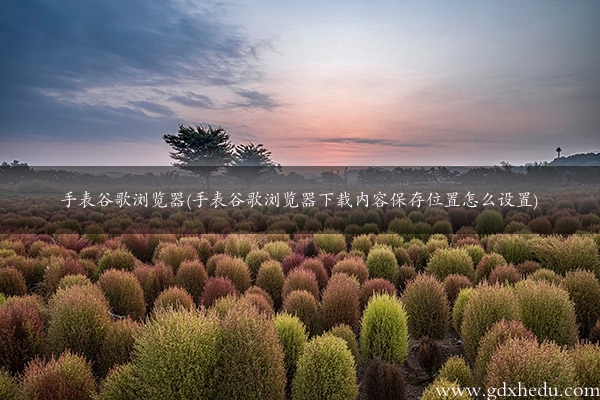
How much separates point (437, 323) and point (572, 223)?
37.3ft

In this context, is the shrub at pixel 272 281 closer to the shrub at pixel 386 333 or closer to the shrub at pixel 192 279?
the shrub at pixel 192 279

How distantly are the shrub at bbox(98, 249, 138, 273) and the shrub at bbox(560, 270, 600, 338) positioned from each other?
7924 millimetres

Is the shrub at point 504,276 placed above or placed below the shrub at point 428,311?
above

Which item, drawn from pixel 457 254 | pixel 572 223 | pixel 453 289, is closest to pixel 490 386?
pixel 453 289

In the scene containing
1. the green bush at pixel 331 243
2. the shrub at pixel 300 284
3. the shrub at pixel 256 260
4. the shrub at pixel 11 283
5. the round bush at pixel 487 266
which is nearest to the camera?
the shrub at pixel 300 284

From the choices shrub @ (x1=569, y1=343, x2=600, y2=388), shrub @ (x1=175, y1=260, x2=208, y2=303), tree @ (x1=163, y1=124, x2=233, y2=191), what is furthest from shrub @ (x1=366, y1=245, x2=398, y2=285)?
tree @ (x1=163, y1=124, x2=233, y2=191)

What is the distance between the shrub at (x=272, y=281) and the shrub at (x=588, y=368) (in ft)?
14.3

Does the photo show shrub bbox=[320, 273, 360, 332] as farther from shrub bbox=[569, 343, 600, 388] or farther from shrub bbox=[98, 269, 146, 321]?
shrub bbox=[98, 269, 146, 321]

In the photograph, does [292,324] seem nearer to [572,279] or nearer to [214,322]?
[214,322]

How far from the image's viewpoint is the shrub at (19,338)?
13.3 ft

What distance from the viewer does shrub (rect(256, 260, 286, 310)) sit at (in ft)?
21.8

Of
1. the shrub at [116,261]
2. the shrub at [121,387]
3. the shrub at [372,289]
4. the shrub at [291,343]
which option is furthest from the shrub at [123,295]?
the shrub at [372,289]

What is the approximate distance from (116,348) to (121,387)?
0.99 meters

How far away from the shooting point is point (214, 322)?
3.08 m
